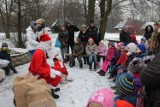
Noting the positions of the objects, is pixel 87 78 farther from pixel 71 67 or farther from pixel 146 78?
pixel 146 78

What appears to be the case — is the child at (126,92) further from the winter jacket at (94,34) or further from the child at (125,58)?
the winter jacket at (94,34)

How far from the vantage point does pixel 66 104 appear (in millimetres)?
5672

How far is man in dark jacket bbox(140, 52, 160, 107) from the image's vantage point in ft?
7.64

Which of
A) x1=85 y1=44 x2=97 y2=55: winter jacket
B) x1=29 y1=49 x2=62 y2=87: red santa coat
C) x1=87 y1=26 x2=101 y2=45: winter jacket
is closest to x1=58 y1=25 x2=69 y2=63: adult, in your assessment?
x1=87 y1=26 x2=101 y2=45: winter jacket

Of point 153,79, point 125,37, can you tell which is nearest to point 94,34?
point 125,37

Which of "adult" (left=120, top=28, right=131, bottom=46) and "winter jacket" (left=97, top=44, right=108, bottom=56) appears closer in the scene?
"winter jacket" (left=97, top=44, right=108, bottom=56)

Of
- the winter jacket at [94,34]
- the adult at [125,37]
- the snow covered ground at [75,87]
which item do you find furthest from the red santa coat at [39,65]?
the adult at [125,37]

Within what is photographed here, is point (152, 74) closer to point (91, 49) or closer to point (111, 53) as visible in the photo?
point (111, 53)

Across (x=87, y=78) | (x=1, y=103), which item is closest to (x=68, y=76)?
(x=87, y=78)

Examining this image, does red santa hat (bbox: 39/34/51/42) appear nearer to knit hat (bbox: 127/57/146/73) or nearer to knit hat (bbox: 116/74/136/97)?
knit hat (bbox: 127/57/146/73)

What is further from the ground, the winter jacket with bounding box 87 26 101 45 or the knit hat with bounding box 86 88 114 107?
the winter jacket with bounding box 87 26 101 45

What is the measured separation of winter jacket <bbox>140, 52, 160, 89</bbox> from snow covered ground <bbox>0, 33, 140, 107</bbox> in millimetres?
3356

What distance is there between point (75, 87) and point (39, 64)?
202 cm

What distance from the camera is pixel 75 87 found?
6953mm
